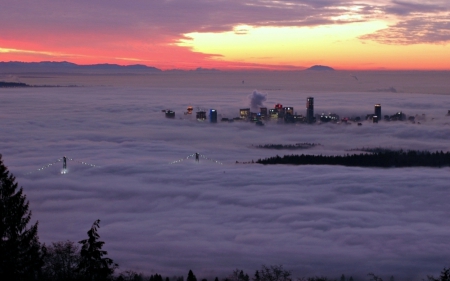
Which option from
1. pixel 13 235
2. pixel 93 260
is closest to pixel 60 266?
pixel 13 235

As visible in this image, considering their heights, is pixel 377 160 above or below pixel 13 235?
below

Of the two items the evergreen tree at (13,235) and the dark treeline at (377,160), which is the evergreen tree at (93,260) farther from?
the dark treeline at (377,160)

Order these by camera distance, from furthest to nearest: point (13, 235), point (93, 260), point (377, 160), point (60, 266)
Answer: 1. point (377, 160)
2. point (60, 266)
3. point (13, 235)
4. point (93, 260)

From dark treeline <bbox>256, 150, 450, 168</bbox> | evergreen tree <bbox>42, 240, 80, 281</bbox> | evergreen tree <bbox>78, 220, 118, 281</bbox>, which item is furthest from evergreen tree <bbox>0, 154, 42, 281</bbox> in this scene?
dark treeline <bbox>256, 150, 450, 168</bbox>

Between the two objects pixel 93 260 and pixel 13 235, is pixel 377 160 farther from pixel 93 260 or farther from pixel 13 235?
pixel 93 260

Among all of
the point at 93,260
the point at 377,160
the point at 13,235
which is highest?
the point at 13,235

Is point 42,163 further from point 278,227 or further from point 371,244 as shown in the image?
point 371,244

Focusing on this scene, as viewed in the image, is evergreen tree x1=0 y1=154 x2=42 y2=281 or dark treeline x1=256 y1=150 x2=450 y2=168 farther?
dark treeline x1=256 y1=150 x2=450 y2=168

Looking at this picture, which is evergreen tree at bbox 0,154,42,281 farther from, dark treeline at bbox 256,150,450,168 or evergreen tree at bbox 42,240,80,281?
dark treeline at bbox 256,150,450,168

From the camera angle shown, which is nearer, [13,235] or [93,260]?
[93,260]
